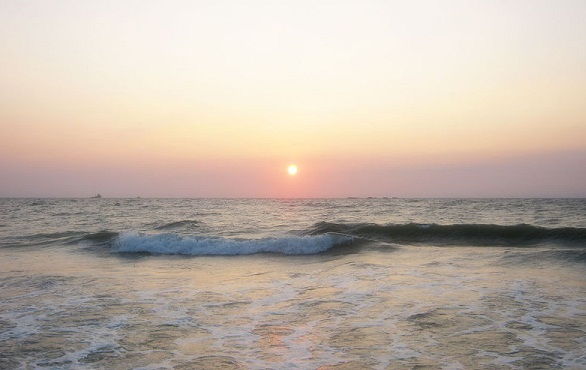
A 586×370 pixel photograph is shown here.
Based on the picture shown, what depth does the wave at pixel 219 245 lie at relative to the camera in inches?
782

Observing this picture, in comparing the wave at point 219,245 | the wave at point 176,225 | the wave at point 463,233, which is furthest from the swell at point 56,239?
the wave at point 463,233

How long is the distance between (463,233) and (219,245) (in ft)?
Answer: 43.1

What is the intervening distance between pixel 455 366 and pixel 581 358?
1.79 meters

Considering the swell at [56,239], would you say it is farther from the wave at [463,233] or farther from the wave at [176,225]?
the wave at [463,233]

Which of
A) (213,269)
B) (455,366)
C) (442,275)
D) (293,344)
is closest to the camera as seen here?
(455,366)

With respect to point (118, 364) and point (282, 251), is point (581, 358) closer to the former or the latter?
point (118, 364)

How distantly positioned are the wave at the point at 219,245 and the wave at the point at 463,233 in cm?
373

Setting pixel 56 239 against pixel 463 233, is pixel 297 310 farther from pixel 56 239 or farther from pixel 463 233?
pixel 56 239

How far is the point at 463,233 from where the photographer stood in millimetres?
24219

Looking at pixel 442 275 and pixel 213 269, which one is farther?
pixel 213 269

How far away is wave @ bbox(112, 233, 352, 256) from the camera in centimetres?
1988

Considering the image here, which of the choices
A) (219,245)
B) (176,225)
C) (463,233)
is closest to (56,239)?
(176,225)

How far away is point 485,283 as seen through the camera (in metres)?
11.2

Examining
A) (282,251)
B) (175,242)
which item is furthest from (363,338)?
(175,242)
